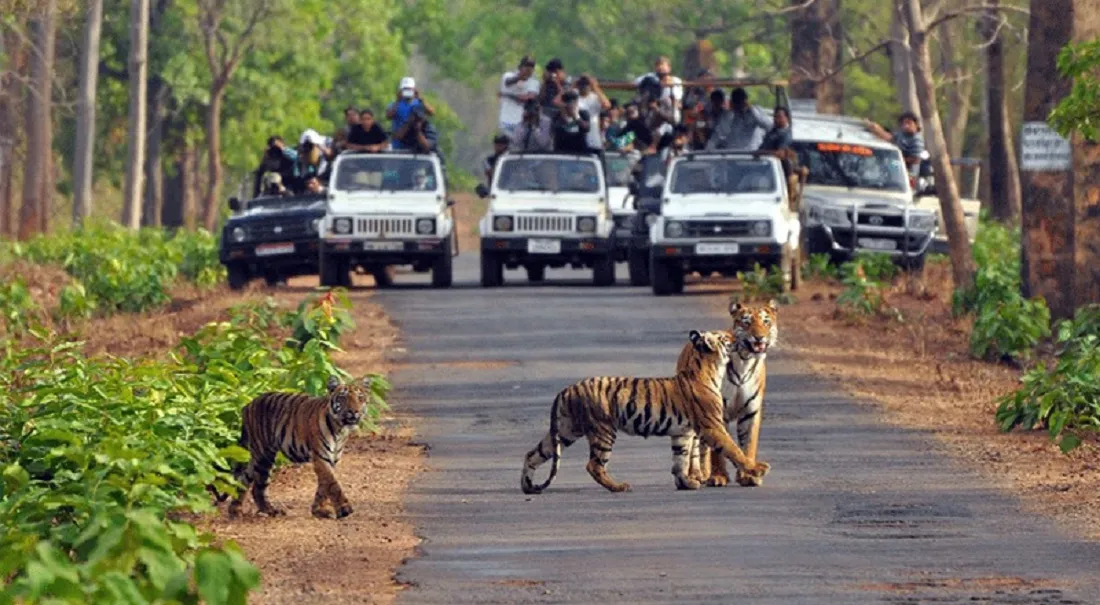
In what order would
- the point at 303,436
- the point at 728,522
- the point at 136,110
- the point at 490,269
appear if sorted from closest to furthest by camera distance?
the point at 728,522 < the point at 303,436 < the point at 490,269 < the point at 136,110

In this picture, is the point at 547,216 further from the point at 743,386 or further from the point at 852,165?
the point at 743,386

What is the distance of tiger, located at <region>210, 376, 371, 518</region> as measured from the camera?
13.6 metres

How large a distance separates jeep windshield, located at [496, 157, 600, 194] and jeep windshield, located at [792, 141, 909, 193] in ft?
10.1

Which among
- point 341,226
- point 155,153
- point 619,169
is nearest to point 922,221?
point 619,169

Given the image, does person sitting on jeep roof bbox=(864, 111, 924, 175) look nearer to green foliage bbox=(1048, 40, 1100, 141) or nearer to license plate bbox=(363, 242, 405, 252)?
license plate bbox=(363, 242, 405, 252)

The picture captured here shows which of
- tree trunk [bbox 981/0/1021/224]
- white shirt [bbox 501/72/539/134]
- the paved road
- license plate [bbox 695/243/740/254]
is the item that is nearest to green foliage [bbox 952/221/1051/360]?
the paved road

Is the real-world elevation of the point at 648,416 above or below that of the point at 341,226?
below

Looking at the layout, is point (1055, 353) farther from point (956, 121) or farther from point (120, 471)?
point (956, 121)

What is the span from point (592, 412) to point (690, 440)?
577 mm

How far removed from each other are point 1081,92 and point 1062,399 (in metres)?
2.00

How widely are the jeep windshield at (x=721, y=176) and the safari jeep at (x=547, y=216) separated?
1912 mm

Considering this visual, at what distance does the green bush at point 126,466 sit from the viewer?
932 cm

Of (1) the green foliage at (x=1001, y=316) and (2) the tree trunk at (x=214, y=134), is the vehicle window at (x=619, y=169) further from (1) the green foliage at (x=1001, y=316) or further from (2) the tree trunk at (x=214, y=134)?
(2) the tree trunk at (x=214, y=134)

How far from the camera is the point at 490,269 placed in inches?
1341
